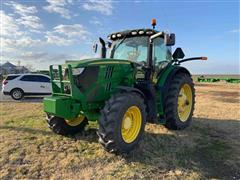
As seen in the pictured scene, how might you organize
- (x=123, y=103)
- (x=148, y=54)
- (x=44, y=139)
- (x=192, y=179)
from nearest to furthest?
(x=192, y=179), (x=123, y=103), (x=44, y=139), (x=148, y=54)

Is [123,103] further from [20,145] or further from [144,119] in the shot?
[20,145]

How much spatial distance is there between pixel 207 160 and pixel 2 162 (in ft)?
12.8

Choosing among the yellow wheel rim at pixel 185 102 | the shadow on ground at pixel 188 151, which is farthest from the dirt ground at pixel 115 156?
the yellow wheel rim at pixel 185 102

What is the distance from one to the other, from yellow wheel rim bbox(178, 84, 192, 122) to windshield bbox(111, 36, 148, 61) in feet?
5.59

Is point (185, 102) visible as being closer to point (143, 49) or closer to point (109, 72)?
point (143, 49)

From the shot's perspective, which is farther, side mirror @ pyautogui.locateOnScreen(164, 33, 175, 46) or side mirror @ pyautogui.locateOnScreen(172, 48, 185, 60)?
side mirror @ pyautogui.locateOnScreen(172, 48, 185, 60)

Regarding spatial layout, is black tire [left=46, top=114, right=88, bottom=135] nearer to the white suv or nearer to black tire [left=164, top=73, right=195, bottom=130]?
black tire [left=164, top=73, right=195, bottom=130]

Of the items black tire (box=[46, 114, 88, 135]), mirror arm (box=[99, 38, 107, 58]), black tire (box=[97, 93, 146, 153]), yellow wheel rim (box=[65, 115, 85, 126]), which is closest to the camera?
black tire (box=[97, 93, 146, 153])

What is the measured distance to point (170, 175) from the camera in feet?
15.9

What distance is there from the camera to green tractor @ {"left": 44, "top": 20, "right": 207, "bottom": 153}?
5.25 m

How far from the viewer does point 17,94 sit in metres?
16.4

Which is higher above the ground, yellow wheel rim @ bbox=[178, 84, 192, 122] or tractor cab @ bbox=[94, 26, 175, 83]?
tractor cab @ bbox=[94, 26, 175, 83]

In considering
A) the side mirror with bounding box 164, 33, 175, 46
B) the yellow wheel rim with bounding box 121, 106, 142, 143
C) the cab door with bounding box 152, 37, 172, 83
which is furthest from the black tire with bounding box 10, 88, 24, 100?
the side mirror with bounding box 164, 33, 175, 46

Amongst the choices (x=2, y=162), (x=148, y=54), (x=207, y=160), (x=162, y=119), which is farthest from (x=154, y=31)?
(x=2, y=162)
